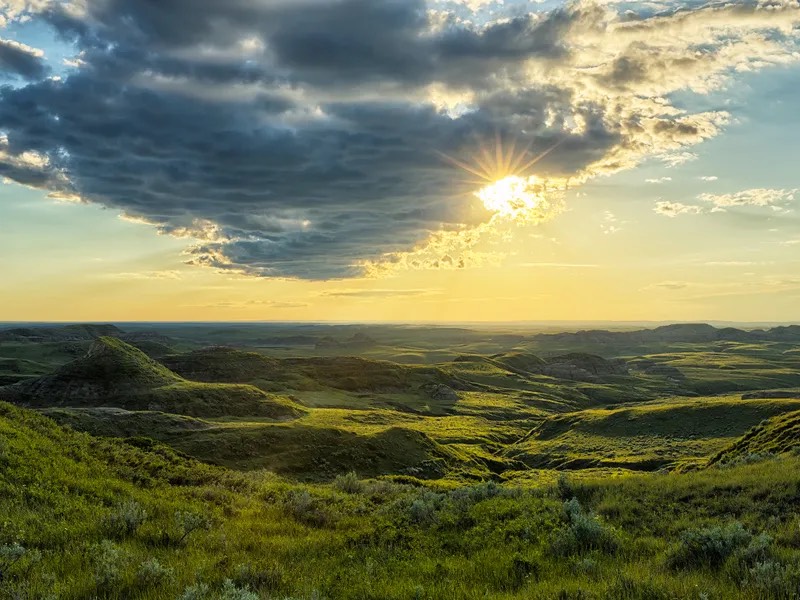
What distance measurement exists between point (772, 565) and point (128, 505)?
45.0 feet

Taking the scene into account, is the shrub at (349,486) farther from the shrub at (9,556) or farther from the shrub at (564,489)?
the shrub at (9,556)

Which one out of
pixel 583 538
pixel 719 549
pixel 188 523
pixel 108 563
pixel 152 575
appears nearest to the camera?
pixel 152 575

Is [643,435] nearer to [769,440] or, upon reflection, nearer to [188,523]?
[769,440]

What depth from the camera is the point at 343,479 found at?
27094mm

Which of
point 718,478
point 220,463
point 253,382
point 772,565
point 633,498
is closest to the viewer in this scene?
point 772,565

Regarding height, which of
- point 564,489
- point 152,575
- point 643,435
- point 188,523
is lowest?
point 643,435

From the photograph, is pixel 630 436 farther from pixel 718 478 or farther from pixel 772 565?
pixel 772 565

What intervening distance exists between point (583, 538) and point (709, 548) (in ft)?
8.23

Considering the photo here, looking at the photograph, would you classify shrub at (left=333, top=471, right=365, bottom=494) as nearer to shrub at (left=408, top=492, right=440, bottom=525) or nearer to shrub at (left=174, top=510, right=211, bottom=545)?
shrub at (left=408, top=492, right=440, bottom=525)

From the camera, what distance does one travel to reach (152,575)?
8570 mm

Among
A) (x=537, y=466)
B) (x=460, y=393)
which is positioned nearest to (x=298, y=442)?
(x=537, y=466)

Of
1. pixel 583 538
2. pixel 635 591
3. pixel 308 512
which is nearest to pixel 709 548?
pixel 583 538

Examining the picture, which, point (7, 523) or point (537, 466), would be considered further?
point (537, 466)

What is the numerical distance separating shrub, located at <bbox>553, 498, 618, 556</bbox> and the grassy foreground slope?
3cm
